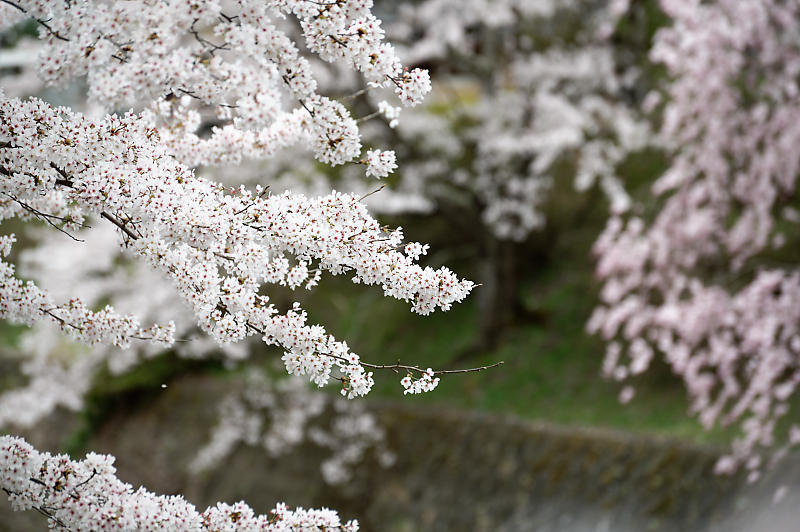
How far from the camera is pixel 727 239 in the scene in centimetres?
641

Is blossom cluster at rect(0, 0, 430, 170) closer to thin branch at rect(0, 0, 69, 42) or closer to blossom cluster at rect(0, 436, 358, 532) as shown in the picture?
thin branch at rect(0, 0, 69, 42)

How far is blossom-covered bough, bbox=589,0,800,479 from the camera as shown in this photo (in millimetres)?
5445

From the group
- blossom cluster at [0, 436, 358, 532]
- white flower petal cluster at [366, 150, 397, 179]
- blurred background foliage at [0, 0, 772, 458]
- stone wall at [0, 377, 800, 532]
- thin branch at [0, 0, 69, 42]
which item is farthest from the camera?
blurred background foliage at [0, 0, 772, 458]

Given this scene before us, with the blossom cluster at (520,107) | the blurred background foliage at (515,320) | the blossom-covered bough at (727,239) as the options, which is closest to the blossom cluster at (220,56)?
the blossom-covered bough at (727,239)

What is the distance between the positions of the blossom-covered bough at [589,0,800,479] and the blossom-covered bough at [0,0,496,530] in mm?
3749

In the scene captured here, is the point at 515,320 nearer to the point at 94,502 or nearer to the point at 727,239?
the point at 727,239

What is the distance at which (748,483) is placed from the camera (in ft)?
16.0

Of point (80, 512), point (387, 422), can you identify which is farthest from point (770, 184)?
point (80, 512)

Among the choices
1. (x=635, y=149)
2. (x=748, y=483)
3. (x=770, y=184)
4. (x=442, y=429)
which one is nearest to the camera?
(x=748, y=483)

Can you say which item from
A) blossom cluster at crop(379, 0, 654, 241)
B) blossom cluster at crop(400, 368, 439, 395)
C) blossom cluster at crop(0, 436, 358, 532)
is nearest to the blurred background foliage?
blossom cluster at crop(379, 0, 654, 241)

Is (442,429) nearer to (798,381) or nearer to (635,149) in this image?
(798,381)

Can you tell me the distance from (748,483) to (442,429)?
11.3 feet

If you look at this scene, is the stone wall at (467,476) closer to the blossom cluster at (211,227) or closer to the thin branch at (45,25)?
the blossom cluster at (211,227)

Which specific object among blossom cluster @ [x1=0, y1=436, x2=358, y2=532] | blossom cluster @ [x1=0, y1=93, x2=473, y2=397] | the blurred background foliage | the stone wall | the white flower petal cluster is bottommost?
blossom cluster @ [x1=0, y1=436, x2=358, y2=532]
